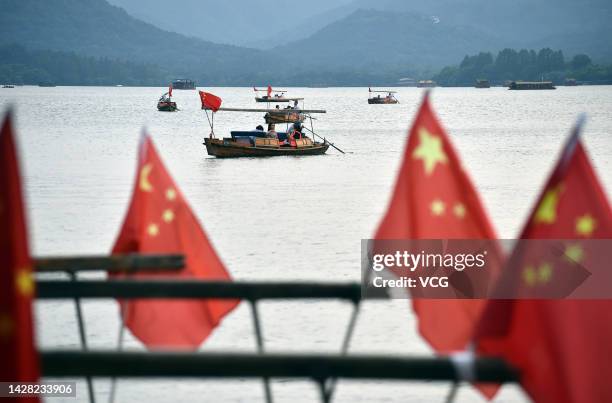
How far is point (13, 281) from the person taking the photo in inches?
222

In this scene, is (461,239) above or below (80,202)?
above

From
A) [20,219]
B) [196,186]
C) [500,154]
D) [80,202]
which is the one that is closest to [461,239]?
[20,219]

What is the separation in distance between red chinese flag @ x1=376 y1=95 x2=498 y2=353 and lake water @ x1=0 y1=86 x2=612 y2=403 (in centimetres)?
397

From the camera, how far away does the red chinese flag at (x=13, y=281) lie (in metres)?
5.55

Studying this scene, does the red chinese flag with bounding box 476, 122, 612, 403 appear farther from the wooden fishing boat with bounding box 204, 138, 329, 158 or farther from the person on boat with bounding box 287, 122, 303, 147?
the person on boat with bounding box 287, 122, 303, 147

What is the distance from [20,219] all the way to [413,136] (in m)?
4.66

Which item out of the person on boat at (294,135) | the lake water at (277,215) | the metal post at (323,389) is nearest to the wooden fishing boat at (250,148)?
the person on boat at (294,135)

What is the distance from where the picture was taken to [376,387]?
2086 centimetres

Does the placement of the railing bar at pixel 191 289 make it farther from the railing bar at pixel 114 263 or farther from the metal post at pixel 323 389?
the metal post at pixel 323 389

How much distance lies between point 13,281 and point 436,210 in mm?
4846

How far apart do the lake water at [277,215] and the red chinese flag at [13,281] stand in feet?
3.56

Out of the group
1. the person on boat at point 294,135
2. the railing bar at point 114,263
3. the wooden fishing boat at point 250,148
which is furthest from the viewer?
the person on boat at point 294,135

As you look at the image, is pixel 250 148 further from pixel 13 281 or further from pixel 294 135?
pixel 13 281

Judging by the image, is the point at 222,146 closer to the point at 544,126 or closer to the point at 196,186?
the point at 196,186
